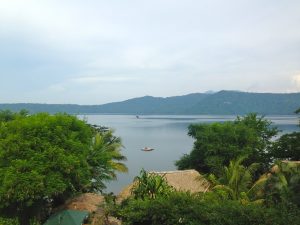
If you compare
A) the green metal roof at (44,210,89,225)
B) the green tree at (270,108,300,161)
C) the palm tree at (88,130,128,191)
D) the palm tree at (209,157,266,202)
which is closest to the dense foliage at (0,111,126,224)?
the green metal roof at (44,210,89,225)

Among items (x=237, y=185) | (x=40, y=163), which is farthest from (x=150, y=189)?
(x=40, y=163)

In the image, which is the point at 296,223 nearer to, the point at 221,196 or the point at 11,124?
the point at 221,196

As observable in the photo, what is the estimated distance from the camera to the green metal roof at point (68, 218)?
749 inches

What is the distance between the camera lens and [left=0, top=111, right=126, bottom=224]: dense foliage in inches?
761

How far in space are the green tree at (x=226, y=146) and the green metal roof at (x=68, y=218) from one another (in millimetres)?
13104

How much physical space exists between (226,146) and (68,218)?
16456 mm

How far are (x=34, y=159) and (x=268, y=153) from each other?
69.2 feet

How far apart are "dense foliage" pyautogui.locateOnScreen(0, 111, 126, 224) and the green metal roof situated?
4.12 feet

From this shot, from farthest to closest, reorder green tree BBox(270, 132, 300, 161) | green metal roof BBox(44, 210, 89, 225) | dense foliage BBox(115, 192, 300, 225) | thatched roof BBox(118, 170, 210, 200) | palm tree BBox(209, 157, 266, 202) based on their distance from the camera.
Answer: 1. green tree BBox(270, 132, 300, 161)
2. thatched roof BBox(118, 170, 210, 200)
3. palm tree BBox(209, 157, 266, 202)
4. green metal roof BBox(44, 210, 89, 225)
5. dense foliage BBox(115, 192, 300, 225)

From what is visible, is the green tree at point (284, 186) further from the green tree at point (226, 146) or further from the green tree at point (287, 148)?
the green tree at point (287, 148)

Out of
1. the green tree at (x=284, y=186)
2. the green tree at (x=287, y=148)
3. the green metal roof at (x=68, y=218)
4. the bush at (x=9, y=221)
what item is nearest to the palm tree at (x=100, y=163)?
the green metal roof at (x=68, y=218)

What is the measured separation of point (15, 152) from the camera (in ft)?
66.7

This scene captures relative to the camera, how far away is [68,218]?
19.1 m

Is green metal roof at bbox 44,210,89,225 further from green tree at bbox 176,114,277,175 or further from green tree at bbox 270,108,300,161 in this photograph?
green tree at bbox 270,108,300,161
